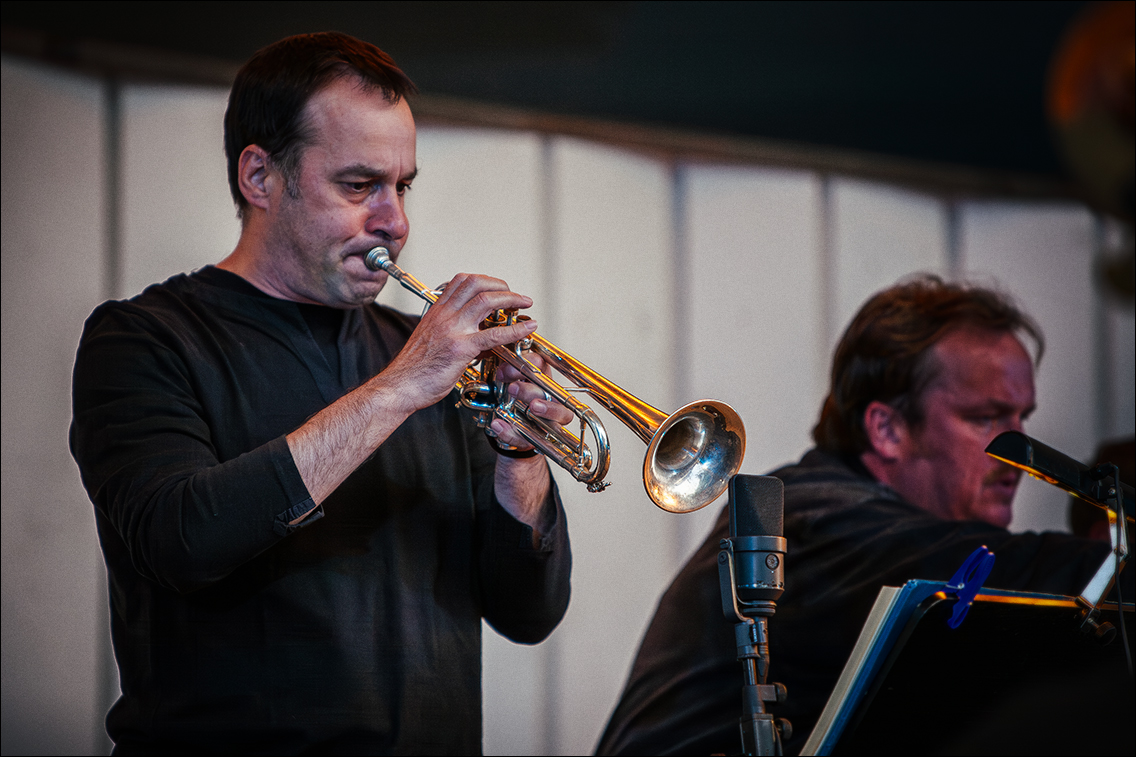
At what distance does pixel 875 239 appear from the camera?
3859 mm

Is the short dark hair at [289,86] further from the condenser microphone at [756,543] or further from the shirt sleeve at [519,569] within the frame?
the condenser microphone at [756,543]

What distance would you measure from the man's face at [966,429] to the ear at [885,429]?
0.02 m

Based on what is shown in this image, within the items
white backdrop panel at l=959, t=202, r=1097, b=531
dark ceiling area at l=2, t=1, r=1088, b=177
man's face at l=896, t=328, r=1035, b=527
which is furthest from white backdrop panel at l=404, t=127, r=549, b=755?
white backdrop panel at l=959, t=202, r=1097, b=531

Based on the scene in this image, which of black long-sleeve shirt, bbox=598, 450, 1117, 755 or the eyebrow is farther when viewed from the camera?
black long-sleeve shirt, bbox=598, 450, 1117, 755

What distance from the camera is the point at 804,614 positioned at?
7.61 ft

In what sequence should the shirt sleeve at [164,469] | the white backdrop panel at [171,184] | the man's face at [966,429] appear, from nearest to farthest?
the shirt sleeve at [164,469], the man's face at [966,429], the white backdrop panel at [171,184]

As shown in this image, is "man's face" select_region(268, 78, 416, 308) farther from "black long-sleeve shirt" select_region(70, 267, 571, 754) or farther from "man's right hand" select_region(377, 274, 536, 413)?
"man's right hand" select_region(377, 274, 536, 413)

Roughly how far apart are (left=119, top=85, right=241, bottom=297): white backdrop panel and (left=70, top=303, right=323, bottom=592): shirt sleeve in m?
1.01

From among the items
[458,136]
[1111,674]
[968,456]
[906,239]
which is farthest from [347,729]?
[906,239]

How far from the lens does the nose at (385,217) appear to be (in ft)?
6.68

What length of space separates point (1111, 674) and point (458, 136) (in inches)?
87.9

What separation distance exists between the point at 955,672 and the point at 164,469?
1.18 m

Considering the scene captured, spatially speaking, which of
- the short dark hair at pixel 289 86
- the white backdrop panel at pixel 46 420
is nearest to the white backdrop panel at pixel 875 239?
the short dark hair at pixel 289 86

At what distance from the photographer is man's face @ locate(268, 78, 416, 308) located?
2.02 metres
